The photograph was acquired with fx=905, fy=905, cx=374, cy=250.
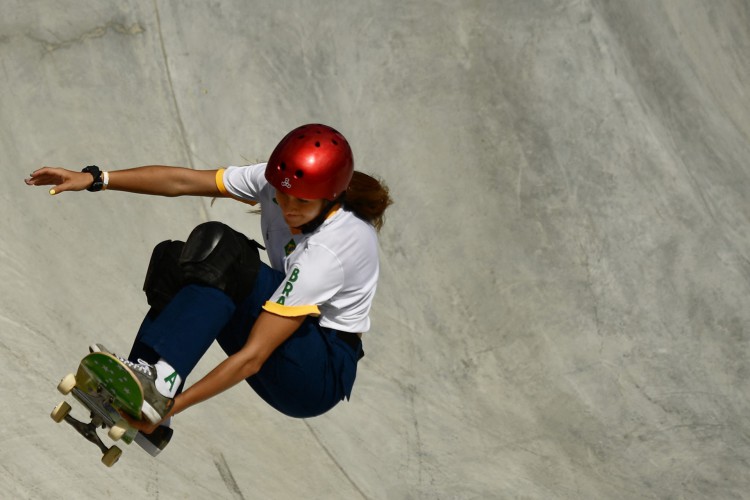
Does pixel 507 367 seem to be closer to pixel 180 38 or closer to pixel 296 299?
pixel 296 299

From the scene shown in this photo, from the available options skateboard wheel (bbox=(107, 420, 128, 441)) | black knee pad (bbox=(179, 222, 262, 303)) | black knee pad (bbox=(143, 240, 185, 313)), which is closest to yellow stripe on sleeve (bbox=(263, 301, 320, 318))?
black knee pad (bbox=(179, 222, 262, 303))

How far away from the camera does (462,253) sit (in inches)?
255

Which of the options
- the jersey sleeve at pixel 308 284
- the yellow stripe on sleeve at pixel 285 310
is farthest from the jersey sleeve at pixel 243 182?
the yellow stripe on sleeve at pixel 285 310

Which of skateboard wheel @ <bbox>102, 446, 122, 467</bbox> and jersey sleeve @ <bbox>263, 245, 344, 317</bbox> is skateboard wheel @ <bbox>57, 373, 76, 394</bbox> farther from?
jersey sleeve @ <bbox>263, 245, 344, 317</bbox>

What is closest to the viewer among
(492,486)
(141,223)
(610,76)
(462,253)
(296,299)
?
(296,299)

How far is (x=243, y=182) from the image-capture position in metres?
4.02

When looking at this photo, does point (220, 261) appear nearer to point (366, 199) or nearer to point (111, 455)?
point (366, 199)

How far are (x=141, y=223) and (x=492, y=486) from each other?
110 inches

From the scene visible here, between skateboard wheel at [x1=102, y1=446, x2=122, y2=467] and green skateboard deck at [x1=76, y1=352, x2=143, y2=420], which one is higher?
green skateboard deck at [x1=76, y1=352, x2=143, y2=420]

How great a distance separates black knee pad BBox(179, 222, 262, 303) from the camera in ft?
11.3

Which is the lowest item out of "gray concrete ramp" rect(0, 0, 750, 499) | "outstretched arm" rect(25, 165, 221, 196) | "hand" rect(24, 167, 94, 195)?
"gray concrete ramp" rect(0, 0, 750, 499)

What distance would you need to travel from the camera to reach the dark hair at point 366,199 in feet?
12.3

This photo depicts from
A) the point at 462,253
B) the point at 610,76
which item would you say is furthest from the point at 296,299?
the point at 610,76

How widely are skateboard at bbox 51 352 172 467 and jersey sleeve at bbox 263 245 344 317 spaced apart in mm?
563
